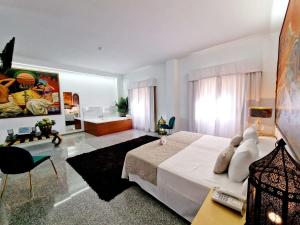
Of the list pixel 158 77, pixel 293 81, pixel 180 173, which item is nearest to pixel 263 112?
pixel 293 81

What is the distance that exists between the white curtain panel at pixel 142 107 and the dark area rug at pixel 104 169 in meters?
1.92

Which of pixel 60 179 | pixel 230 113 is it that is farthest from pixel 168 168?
pixel 230 113

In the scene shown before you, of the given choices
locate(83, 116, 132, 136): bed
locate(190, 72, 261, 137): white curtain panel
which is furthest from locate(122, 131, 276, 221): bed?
locate(83, 116, 132, 136): bed

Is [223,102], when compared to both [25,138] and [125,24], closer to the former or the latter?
[125,24]

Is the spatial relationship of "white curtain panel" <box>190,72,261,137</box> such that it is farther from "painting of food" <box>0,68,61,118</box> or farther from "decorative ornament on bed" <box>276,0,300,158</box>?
"painting of food" <box>0,68,61,118</box>

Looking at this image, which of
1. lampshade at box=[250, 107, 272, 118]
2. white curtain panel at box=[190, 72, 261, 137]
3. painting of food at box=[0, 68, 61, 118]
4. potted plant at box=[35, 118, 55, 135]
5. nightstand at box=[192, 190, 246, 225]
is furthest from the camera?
painting of food at box=[0, 68, 61, 118]

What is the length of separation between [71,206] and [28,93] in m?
4.12

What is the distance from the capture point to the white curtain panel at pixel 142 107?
212 inches

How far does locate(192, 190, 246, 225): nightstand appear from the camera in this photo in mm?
860

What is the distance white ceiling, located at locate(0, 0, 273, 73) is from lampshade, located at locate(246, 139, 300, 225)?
2.21m

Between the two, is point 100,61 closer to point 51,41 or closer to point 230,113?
point 51,41

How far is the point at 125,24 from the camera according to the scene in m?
2.43

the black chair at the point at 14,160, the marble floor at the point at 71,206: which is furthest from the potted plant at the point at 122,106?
the black chair at the point at 14,160

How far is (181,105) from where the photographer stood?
14.9ft
